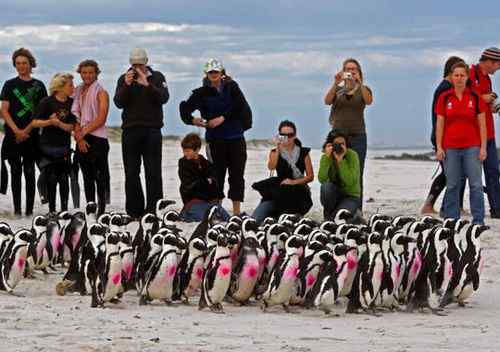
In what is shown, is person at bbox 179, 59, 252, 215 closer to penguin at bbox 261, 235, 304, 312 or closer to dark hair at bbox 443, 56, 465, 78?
dark hair at bbox 443, 56, 465, 78

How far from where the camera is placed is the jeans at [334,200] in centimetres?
1291

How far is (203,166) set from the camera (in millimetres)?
13133

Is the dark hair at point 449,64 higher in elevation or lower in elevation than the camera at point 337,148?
higher

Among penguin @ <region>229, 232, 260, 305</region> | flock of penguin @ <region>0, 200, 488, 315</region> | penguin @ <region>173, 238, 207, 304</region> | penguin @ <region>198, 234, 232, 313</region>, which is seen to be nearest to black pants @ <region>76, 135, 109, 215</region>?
flock of penguin @ <region>0, 200, 488, 315</region>

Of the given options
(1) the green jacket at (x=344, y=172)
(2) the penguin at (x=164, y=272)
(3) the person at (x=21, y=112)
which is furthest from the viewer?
(3) the person at (x=21, y=112)

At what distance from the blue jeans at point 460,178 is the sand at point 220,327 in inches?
72.1

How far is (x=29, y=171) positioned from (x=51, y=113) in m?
0.77

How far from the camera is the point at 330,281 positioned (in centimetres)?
902

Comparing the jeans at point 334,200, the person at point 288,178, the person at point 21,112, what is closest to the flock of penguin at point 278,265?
the jeans at point 334,200

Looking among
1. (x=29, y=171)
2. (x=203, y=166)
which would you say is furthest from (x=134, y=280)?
(x=29, y=171)

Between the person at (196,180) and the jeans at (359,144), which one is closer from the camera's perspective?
the person at (196,180)

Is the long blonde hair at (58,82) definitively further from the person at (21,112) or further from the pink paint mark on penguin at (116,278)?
the pink paint mark on penguin at (116,278)

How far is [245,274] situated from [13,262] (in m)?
1.72

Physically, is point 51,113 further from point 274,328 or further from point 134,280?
point 274,328
